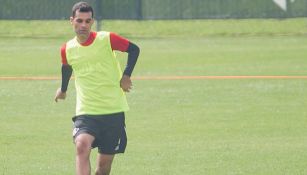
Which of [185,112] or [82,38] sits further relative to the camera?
[185,112]

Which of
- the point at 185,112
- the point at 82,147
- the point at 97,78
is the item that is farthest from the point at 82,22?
the point at 185,112

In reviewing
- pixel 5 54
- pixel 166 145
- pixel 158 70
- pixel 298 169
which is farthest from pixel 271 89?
pixel 5 54

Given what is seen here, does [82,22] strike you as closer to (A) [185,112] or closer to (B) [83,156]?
(B) [83,156]

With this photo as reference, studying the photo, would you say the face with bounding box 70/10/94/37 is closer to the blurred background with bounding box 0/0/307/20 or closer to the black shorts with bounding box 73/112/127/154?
the black shorts with bounding box 73/112/127/154

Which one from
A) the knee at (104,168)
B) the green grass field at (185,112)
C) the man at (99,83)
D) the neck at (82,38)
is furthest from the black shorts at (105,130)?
the green grass field at (185,112)

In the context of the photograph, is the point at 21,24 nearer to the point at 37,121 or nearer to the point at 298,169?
the point at 37,121

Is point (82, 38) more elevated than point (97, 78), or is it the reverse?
point (82, 38)

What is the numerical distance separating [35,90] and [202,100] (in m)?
3.52

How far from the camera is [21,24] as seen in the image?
35.8m

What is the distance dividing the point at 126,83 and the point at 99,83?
318 mm

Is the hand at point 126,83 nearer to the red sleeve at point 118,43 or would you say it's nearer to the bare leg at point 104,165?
the red sleeve at point 118,43

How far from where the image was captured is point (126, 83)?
10.1m

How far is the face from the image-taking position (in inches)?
401

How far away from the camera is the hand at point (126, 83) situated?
10117mm
